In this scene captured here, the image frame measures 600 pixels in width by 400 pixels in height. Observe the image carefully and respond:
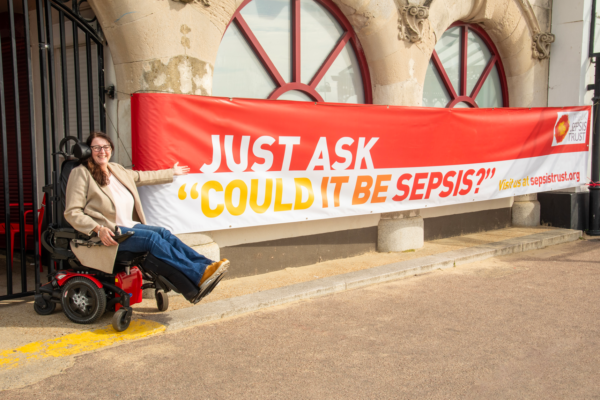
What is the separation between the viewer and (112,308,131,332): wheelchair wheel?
413cm

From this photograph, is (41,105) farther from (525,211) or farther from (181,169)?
(525,211)

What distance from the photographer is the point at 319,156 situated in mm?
6066

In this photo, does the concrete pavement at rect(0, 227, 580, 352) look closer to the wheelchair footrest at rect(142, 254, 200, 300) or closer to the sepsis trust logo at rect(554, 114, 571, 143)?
the wheelchair footrest at rect(142, 254, 200, 300)

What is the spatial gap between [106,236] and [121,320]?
0.69 metres

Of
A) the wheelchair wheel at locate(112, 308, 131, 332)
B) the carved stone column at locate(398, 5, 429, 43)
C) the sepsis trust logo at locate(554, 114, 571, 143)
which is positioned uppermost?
the carved stone column at locate(398, 5, 429, 43)

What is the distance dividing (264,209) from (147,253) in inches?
A: 67.2

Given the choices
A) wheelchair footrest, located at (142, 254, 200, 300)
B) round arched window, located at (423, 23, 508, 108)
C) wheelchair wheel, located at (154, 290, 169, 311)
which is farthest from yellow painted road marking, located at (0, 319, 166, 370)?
round arched window, located at (423, 23, 508, 108)

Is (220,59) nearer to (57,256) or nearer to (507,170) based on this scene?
(57,256)

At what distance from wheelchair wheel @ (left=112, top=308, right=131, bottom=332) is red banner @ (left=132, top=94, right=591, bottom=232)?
108cm

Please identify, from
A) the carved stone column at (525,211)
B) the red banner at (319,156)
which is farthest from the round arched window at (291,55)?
the carved stone column at (525,211)

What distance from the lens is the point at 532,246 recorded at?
8.06 meters

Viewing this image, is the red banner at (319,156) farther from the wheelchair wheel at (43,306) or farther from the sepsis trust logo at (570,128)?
the wheelchair wheel at (43,306)

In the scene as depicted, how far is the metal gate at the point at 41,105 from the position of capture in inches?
190

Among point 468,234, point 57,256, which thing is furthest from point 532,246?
point 57,256
